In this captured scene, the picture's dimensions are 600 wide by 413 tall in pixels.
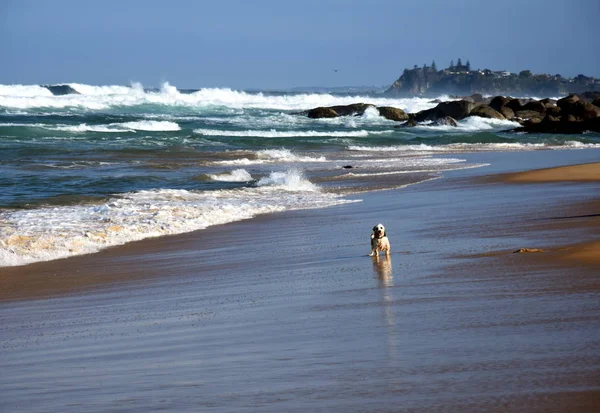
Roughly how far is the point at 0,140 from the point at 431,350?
33322mm

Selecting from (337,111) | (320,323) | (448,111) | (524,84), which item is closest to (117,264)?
(320,323)

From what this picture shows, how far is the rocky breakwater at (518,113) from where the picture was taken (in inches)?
1735

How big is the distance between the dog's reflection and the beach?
0.08ft

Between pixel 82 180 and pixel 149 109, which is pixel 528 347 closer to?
pixel 82 180

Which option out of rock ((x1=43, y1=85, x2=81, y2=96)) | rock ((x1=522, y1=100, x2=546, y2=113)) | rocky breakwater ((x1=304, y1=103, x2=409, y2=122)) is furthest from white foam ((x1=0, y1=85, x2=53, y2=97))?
rock ((x1=522, y1=100, x2=546, y2=113))

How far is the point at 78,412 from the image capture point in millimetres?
4070

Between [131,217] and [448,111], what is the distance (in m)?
43.7

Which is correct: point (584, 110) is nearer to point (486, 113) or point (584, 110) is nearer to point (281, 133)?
point (486, 113)

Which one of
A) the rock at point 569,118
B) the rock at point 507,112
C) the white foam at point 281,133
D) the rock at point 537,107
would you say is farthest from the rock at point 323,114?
the rock at point 569,118

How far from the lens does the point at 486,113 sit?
5325 centimetres

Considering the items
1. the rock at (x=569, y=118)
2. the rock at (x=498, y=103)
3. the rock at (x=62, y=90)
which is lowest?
the rock at (x=569, y=118)

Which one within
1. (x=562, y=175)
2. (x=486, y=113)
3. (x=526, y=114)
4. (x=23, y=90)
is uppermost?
(x=23, y=90)

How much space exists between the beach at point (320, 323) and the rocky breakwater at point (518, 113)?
1339 inches

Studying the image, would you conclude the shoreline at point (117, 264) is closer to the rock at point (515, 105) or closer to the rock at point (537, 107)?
the rock at point (537, 107)
